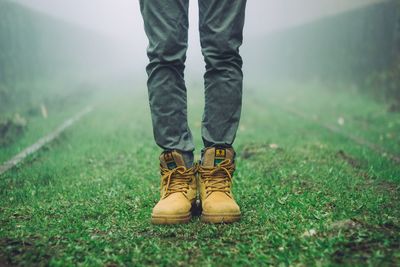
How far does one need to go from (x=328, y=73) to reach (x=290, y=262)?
11.5 m

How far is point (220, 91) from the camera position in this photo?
2.43 meters

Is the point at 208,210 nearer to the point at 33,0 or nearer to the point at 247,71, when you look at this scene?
the point at 33,0

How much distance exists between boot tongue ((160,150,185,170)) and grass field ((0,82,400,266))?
1.06 feet

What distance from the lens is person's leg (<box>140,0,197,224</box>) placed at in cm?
232

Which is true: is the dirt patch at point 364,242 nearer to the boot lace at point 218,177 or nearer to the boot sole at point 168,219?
the boot lace at point 218,177

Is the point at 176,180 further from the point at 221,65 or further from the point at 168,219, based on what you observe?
the point at 221,65

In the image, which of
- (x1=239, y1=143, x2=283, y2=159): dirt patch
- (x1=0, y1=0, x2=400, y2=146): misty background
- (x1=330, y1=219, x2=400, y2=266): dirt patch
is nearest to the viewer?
(x1=330, y1=219, x2=400, y2=266): dirt patch

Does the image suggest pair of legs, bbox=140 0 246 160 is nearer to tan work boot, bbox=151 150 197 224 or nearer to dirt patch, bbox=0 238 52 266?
tan work boot, bbox=151 150 197 224

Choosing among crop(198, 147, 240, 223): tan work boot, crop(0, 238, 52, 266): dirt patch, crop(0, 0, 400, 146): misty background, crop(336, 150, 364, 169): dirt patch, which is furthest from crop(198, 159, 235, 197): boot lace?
crop(0, 0, 400, 146): misty background

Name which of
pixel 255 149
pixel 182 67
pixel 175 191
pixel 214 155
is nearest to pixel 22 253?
pixel 175 191

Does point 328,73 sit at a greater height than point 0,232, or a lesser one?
lesser

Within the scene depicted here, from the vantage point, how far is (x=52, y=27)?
17609 millimetres

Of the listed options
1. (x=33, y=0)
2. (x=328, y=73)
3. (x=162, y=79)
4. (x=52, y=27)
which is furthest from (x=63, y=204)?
(x=33, y=0)

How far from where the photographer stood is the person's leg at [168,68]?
2324 mm
